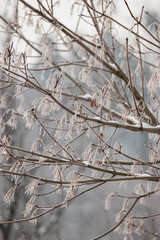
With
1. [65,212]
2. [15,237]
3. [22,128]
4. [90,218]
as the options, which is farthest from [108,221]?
[22,128]

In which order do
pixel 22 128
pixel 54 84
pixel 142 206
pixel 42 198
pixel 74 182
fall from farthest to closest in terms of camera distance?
pixel 22 128 → pixel 42 198 → pixel 142 206 → pixel 74 182 → pixel 54 84

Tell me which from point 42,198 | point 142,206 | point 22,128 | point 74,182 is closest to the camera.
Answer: point 74,182

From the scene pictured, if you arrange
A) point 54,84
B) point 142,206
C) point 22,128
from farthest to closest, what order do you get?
point 22,128 → point 142,206 → point 54,84

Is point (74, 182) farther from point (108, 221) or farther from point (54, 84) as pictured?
point (108, 221)

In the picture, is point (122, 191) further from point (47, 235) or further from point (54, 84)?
point (54, 84)

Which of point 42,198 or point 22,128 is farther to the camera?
point 22,128

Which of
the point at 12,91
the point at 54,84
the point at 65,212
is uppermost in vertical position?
the point at 12,91

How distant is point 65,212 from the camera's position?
2902 mm

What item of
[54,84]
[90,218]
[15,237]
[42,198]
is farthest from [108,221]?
[54,84]

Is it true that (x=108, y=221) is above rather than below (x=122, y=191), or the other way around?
below

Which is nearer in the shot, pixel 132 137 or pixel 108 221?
pixel 108 221

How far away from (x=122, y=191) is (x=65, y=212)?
583 mm

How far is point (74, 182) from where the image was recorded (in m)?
1.16

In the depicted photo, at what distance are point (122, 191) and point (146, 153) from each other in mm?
426
